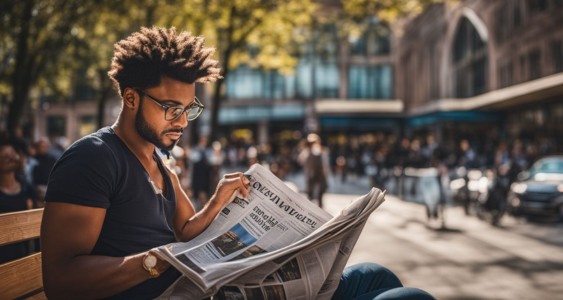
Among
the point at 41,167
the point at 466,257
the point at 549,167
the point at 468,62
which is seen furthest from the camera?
the point at 468,62

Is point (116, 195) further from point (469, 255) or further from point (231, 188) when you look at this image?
point (469, 255)

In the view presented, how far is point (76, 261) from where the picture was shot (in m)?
1.79

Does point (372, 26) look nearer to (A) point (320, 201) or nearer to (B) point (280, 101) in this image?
(A) point (320, 201)

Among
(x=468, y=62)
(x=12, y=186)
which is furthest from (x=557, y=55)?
(x=12, y=186)

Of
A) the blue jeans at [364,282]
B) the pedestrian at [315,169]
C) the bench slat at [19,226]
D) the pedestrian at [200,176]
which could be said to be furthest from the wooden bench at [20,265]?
the pedestrian at [200,176]

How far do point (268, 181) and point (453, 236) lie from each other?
902 cm

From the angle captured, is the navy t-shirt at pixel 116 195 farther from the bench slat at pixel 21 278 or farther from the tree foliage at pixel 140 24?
the tree foliage at pixel 140 24

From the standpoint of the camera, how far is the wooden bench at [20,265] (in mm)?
2121

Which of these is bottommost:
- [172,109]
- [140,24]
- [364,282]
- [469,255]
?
[469,255]

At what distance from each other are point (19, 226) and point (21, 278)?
20 cm

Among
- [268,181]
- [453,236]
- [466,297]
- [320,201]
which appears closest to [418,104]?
[320,201]

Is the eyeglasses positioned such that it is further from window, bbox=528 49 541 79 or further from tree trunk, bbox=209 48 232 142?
window, bbox=528 49 541 79

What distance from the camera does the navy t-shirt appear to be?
5.99 feet

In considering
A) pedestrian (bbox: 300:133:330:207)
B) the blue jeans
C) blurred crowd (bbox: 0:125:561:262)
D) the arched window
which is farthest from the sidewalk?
the arched window
